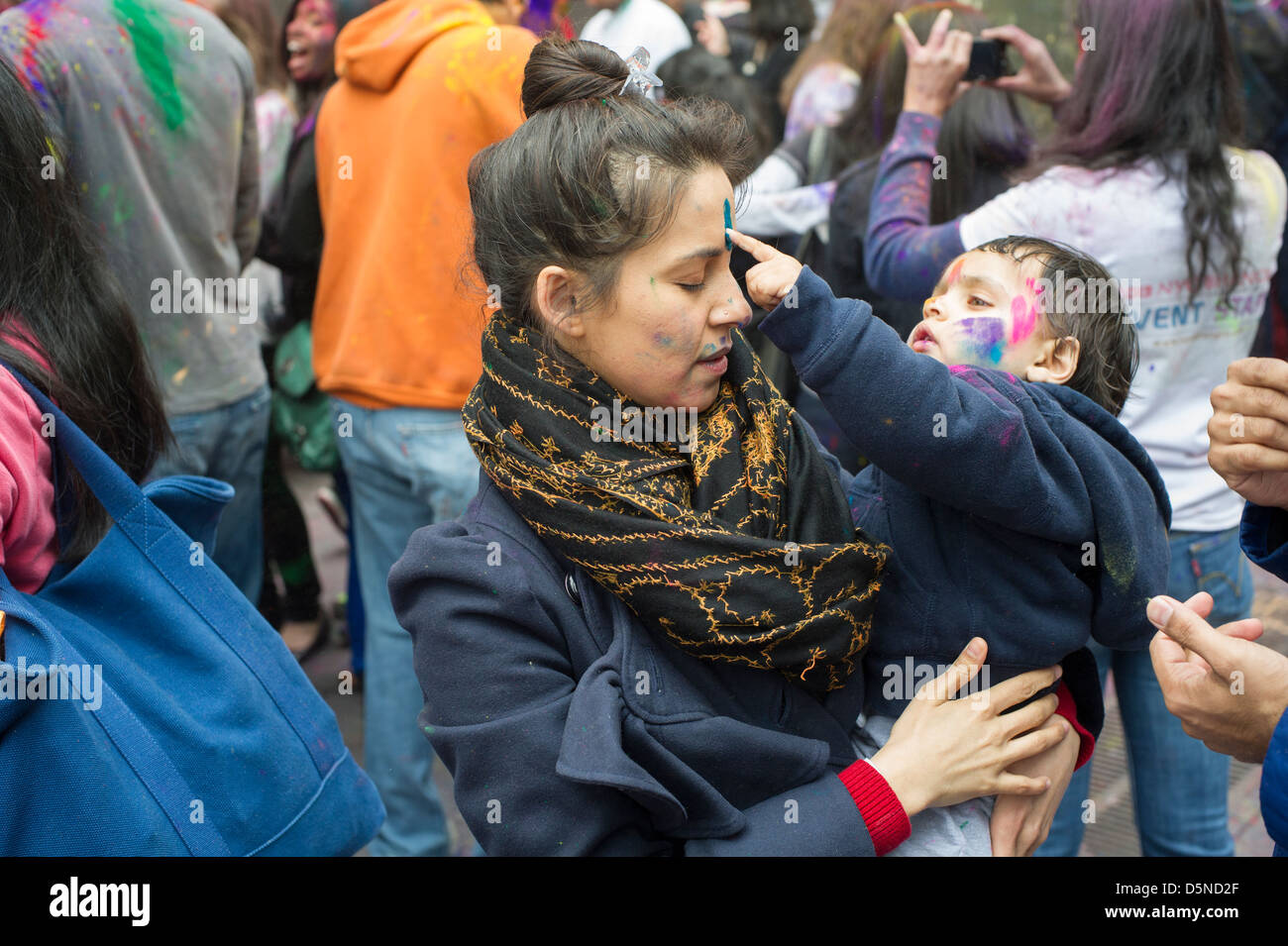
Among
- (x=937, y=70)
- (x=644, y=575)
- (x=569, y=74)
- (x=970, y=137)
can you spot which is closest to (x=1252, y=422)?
(x=644, y=575)

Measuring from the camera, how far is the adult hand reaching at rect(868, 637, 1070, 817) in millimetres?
1537

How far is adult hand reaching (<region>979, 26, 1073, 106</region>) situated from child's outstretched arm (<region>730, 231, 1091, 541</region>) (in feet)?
5.37

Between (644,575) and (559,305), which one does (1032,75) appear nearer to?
(559,305)

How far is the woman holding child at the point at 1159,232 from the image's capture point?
2367 millimetres

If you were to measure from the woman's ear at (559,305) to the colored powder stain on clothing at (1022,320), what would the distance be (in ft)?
2.14

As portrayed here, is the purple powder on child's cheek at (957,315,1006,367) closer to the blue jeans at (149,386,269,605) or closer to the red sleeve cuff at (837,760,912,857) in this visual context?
the red sleeve cuff at (837,760,912,857)

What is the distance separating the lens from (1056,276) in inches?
67.1

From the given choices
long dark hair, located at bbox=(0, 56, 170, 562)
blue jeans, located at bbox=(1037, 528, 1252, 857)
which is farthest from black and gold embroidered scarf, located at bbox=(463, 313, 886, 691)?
blue jeans, located at bbox=(1037, 528, 1252, 857)

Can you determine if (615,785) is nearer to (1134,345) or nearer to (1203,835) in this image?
(1134,345)

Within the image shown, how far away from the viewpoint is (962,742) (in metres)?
1.57

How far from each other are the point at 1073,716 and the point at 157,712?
1390 millimetres
